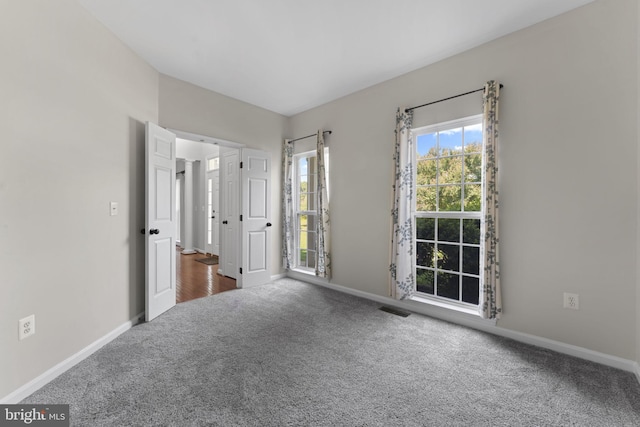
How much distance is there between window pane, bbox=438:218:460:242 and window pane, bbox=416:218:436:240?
81 millimetres

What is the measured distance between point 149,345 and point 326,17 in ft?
10.9

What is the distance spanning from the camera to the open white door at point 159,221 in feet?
9.51

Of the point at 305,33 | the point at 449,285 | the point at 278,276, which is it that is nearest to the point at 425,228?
the point at 449,285

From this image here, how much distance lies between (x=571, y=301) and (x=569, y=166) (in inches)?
44.8

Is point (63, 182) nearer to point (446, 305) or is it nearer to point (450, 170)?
point (450, 170)

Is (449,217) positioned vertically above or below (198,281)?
above

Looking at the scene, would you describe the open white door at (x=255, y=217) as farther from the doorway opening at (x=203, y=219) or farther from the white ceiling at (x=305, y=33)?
the white ceiling at (x=305, y=33)

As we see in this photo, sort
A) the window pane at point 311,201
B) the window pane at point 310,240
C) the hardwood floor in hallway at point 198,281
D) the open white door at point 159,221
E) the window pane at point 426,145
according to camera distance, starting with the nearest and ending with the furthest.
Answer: the open white door at point 159,221, the window pane at point 426,145, the hardwood floor in hallway at point 198,281, the window pane at point 311,201, the window pane at point 310,240

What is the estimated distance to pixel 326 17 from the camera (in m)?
2.36

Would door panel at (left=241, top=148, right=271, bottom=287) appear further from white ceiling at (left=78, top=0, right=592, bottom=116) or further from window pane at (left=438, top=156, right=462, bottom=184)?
window pane at (left=438, top=156, right=462, bottom=184)

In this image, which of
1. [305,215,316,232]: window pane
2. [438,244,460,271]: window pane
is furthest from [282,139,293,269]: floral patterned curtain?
[438,244,460,271]: window pane

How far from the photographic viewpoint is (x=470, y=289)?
2.96 m

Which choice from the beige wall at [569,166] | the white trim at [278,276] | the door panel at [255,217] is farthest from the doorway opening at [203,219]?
the beige wall at [569,166]

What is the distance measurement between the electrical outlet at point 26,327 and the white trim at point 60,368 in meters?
0.31
